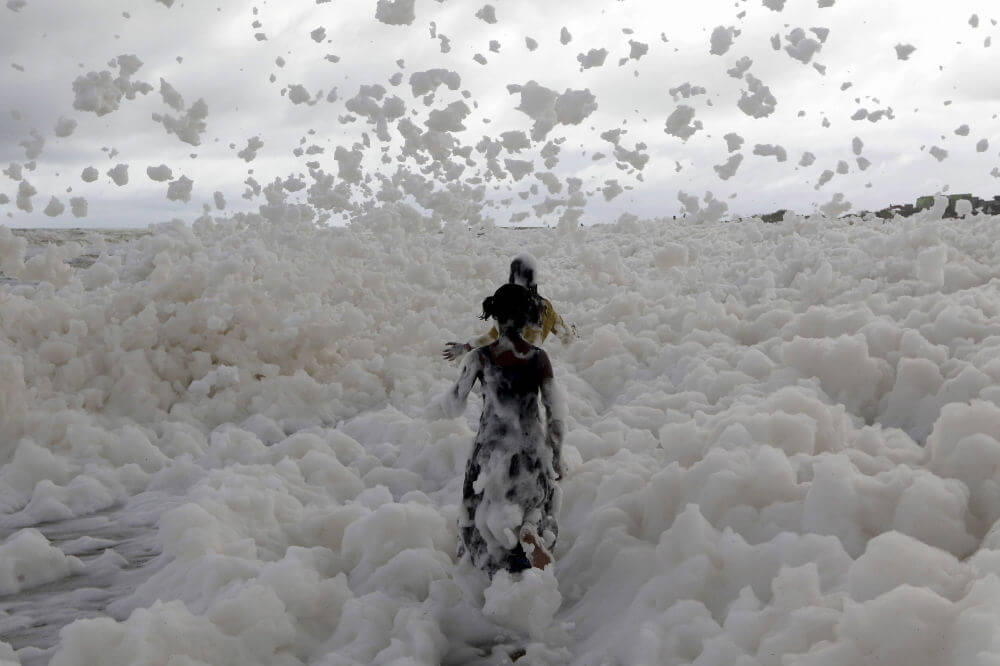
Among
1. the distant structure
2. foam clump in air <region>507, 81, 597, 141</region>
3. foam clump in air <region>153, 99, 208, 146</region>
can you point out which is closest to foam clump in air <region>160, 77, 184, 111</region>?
foam clump in air <region>153, 99, 208, 146</region>

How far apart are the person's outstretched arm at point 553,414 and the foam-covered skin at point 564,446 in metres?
0.58

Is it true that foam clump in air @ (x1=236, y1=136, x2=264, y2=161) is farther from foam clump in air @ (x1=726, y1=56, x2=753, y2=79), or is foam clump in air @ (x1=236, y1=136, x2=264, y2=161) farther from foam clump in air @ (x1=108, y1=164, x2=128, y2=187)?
foam clump in air @ (x1=726, y1=56, x2=753, y2=79)

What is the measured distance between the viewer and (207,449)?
261 inches

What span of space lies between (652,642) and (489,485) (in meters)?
1.03

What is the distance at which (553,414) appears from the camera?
370 centimetres

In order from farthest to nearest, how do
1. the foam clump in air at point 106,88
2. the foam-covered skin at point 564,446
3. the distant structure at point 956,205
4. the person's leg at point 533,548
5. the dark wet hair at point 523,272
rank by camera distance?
the distant structure at point 956,205 < the foam clump in air at point 106,88 < the dark wet hair at point 523,272 < the person's leg at point 533,548 < the foam-covered skin at point 564,446

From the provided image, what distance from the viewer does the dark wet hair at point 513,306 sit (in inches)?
142

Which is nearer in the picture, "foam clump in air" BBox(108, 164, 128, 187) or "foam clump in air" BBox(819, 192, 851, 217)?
"foam clump in air" BBox(108, 164, 128, 187)

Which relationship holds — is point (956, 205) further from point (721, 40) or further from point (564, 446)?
point (564, 446)

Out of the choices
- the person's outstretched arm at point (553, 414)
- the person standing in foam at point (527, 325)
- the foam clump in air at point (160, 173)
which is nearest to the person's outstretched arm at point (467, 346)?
the person standing in foam at point (527, 325)

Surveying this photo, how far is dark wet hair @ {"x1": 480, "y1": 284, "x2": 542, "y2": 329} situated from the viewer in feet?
11.8

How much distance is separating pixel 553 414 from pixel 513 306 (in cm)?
56

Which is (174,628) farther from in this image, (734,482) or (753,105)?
(753,105)

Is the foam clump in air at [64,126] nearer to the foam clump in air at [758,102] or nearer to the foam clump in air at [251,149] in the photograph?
the foam clump in air at [251,149]
